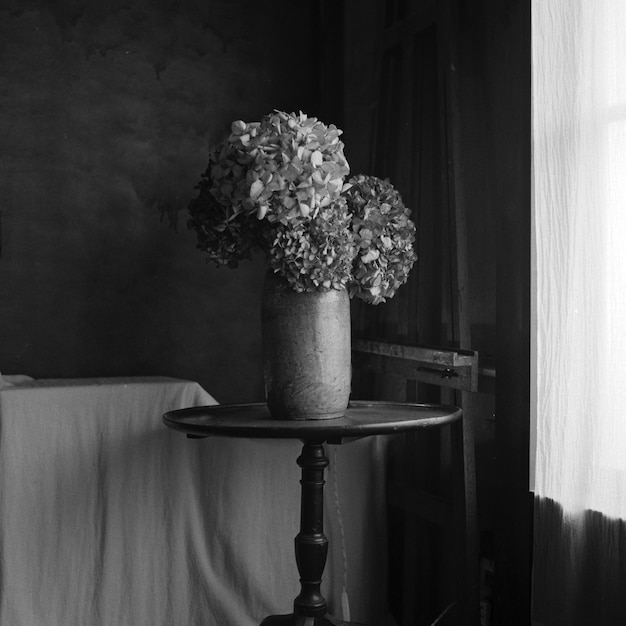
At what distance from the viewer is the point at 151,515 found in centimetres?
237

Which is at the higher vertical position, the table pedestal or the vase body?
the vase body

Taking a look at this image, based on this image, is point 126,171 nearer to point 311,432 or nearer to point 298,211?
point 298,211

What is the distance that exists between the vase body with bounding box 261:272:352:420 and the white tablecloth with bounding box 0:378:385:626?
22.7 inches

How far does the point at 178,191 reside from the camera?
2.77 meters

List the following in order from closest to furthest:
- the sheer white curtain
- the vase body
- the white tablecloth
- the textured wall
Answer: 1. the sheer white curtain
2. the vase body
3. the white tablecloth
4. the textured wall

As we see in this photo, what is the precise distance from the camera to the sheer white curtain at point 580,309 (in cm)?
174

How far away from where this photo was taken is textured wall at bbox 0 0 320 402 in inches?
99.3

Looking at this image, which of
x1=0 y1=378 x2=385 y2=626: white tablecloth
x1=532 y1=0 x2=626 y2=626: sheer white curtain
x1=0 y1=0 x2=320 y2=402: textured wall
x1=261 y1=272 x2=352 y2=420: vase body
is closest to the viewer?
x1=532 y1=0 x2=626 y2=626: sheer white curtain

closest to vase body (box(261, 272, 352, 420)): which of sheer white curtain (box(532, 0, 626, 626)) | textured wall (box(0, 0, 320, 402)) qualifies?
sheer white curtain (box(532, 0, 626, 626))

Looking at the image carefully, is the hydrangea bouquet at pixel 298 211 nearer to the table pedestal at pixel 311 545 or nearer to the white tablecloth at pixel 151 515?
the table pedestal at pixel 311 545

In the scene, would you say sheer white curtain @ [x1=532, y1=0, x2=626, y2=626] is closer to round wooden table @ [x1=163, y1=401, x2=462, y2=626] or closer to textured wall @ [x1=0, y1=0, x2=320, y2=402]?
round wooden table @ [x1=163, y1=401, x2=462, y2=626]

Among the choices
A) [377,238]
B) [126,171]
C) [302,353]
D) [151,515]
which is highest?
[126,171]

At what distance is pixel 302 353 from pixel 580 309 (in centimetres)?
64

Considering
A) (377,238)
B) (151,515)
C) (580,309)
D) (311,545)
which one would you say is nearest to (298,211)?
(377,238)
